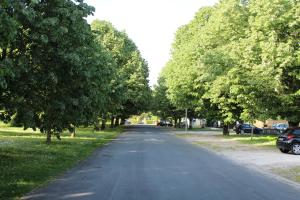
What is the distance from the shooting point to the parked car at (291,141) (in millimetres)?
27344

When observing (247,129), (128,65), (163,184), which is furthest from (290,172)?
(128,65)

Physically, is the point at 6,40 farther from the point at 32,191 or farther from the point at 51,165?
the point at 51,165

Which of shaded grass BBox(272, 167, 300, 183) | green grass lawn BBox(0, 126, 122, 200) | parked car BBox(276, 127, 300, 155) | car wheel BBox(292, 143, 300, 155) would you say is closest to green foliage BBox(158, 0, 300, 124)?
parked car BBox(276, 127, 300, 155)

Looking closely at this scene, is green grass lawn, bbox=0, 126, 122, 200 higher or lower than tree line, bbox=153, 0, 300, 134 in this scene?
lower

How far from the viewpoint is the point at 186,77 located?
172ft

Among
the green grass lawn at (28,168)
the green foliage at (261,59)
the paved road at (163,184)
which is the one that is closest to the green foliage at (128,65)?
the green foliage at (261,59)

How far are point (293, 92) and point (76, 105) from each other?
1896 centimetres

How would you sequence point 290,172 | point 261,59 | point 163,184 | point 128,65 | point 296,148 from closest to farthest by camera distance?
point 163,184, point 290,172, point 296,148, point 261,59, point 128,65

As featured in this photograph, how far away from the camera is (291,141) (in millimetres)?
27375

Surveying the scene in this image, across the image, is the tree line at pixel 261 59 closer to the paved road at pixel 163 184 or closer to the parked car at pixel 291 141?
the parked car at pixel 291 141

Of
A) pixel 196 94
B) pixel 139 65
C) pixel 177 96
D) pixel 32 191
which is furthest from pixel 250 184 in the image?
pixel 139 65

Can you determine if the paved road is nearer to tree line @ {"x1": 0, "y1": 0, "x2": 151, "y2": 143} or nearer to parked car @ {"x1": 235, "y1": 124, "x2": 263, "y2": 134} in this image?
tree line @ {"x1": 0, "y1": 0, "x2": 151, "y2": 143}

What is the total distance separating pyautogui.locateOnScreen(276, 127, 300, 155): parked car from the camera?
89.7ft

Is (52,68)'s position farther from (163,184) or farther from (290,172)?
(290,172)
